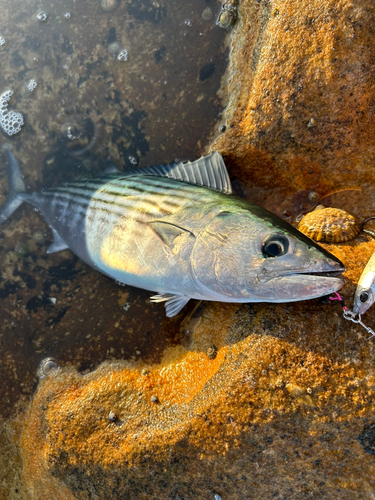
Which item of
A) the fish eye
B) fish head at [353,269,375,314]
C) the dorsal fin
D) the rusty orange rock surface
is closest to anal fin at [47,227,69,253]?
the dorsal fin

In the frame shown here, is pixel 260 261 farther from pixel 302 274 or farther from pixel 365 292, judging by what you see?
pixel 365 292

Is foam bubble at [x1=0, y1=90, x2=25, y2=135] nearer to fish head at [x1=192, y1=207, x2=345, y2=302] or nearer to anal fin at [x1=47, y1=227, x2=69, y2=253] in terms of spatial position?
anal fin at [x1=47, y1=227, x2=69, y2=253]

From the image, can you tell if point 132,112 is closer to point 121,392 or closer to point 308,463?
point 121,392

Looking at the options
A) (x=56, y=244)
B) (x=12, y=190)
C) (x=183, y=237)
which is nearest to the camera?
(x=183, y=237)

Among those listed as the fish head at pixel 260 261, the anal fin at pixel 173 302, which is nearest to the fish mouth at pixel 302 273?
the fish head at pixel 260 261

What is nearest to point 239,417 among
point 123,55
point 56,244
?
point 56,244

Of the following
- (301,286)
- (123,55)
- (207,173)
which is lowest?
(301,286)

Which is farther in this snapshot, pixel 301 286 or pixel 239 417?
pixel 239 417
